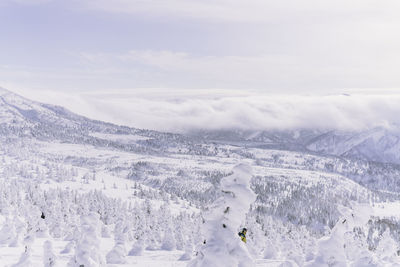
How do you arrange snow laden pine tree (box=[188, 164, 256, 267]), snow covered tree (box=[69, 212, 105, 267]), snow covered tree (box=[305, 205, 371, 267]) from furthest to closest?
snow covered tree (box=[69, 212, 105, 267])
snow covered tree (box=[305, 205, 371, 267])
snow laden pine tree (box=[188, 164, 256, 267])

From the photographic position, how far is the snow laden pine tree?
15.5m

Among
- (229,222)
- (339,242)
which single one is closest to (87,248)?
(229,222)

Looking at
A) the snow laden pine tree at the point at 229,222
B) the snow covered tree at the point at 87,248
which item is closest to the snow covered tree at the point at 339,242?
the snow laden pine tree at the point at 229,222

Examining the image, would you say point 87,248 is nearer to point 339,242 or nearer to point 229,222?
point 229,222

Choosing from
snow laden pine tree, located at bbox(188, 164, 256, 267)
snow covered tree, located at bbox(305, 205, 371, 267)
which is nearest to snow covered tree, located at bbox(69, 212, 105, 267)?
snow laden pine tree, located at bbox(188, 164, 256, 267)

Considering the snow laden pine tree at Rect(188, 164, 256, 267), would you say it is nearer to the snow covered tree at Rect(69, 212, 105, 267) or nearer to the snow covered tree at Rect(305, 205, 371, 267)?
the snow covered tree at Rect(305, 205, 371, 267)

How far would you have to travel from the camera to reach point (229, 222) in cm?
1584

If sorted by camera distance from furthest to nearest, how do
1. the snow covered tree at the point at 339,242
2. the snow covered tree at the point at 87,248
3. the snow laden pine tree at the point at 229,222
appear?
1. the snow covered tree at the point at 87,248
2. the snow covered tree at the point at 339,242
3. the snow laden pine tree at the point at 229,222

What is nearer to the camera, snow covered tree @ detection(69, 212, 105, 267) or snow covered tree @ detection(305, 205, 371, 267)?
snow covered tree @ detection(305, 205, 371, 267)

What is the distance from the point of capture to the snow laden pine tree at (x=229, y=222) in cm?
1551

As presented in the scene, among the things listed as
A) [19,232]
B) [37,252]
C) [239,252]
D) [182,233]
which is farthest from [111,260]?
[239,252]

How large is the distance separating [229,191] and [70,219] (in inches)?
4100

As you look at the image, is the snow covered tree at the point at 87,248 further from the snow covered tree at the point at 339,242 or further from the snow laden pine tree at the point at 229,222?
the snow covered tree at the point at 339,242

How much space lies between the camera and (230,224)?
52.1ft
